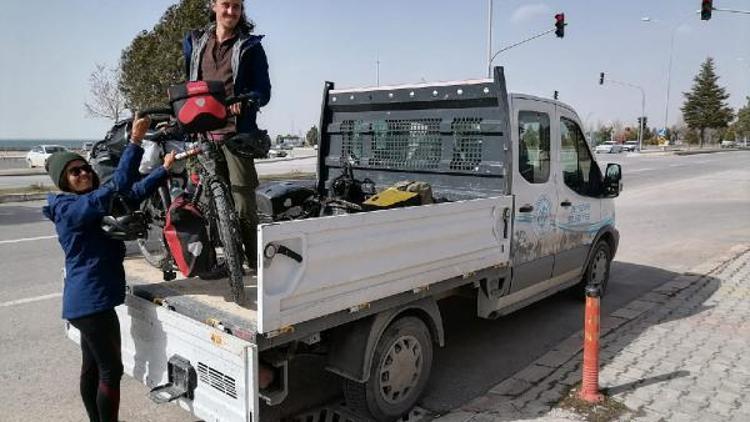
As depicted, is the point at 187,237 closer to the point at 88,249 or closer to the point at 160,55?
the point at 88,249

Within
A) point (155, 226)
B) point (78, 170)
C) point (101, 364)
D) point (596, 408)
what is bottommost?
point (596, 408)

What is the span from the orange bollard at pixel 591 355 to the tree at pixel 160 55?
19.0 m

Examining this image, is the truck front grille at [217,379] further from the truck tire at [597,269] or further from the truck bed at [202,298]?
the truck tire at [597,269]

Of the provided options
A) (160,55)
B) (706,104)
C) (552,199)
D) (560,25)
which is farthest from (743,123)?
(552,199)

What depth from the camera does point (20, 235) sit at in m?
9.91

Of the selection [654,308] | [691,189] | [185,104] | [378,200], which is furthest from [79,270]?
[691,189]

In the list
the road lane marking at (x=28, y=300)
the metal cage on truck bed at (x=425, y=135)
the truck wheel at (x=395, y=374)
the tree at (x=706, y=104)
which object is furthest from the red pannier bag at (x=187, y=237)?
the tree at (x=706, y=104)

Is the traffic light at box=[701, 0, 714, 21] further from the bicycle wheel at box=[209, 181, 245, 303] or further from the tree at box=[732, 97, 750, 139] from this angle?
the tree at box=[732, 97, 750, 139]

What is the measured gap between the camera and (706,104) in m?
86.7

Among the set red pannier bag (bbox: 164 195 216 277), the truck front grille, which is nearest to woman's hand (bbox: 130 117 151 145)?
red pannier bag (bbox: 164 195 216 277)

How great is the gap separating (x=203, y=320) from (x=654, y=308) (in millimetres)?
5092

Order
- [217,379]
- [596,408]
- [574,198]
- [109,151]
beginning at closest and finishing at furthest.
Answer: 1. [217,379]
2. [596,408]
3. [109,151]
4. [574,198]

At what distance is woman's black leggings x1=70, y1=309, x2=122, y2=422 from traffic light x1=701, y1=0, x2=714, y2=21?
81.5ft

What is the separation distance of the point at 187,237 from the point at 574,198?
3783mm
